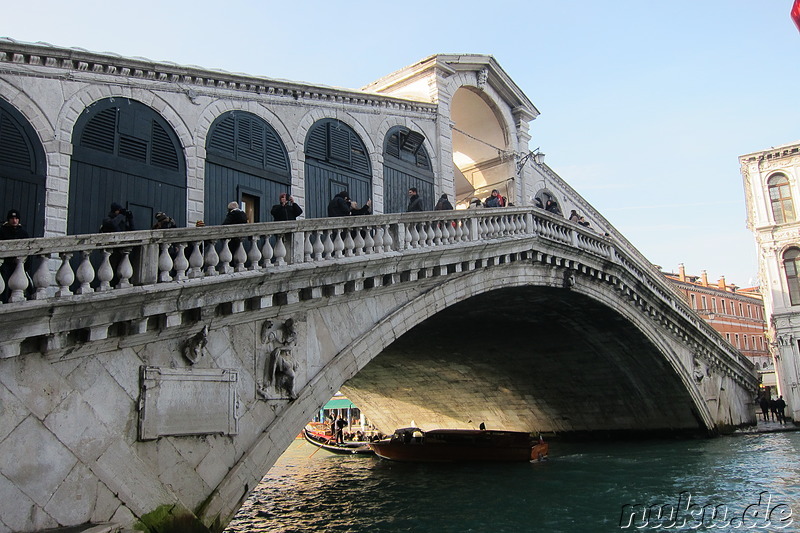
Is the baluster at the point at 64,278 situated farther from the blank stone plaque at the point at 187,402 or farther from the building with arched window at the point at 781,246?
the building with arched window at the point at 781,246

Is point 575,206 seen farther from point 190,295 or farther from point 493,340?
point 190,295

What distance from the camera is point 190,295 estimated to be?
25.3 ft

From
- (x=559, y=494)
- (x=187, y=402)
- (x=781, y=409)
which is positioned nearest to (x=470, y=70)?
(x=559, y=494)

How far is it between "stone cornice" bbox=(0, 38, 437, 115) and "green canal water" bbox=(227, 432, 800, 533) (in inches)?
295

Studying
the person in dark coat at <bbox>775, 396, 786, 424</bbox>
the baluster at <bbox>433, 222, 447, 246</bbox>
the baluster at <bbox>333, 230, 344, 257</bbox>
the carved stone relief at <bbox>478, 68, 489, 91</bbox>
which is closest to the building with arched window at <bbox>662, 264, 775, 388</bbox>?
the person in dark coat at <bbox>775, 396, 786, 424</bbox>

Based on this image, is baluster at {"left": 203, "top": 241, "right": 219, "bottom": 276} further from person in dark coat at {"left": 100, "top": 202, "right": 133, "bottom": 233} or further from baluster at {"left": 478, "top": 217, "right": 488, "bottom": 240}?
baluster at {"left": 478, "top": 217, "right": 488, "bottom": 240}

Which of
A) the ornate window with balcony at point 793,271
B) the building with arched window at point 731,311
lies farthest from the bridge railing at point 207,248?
the building with arched window at point 731,311

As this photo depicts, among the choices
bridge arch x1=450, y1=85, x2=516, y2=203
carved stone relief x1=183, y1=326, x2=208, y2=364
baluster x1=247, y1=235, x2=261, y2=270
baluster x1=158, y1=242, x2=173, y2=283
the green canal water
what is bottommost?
the green canal water

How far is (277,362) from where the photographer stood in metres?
8.83

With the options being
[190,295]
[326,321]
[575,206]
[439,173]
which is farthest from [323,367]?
[575,206]

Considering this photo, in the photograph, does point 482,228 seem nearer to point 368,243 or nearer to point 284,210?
point 368,243

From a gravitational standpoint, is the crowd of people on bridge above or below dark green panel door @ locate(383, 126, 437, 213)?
below

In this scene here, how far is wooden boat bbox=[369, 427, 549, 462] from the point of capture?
62.1 feet

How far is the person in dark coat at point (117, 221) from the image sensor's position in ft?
26.3
